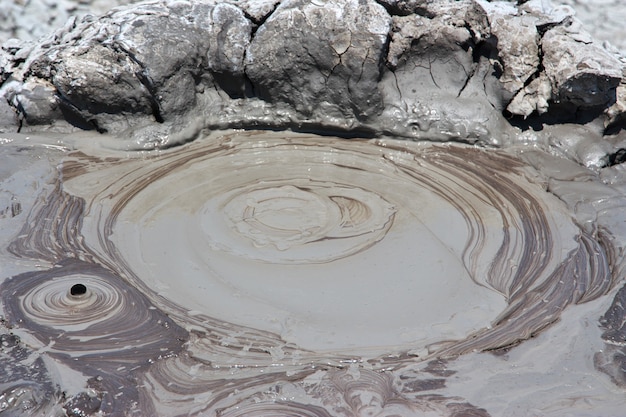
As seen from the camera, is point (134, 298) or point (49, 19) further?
point (49, 19)

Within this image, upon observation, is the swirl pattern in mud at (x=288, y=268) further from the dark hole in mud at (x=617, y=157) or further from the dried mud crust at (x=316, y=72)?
the dark hole in mud at (x=617, y=157)

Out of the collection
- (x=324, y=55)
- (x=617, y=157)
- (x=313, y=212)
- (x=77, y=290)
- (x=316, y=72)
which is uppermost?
(x=324, y=55)

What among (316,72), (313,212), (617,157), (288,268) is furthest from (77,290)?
(617,157)

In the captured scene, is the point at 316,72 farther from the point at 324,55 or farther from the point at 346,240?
the point at 346,240

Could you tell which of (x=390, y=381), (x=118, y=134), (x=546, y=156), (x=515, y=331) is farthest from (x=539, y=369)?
(x=118, y=134)

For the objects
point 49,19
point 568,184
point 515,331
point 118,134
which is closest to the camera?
point 515,331

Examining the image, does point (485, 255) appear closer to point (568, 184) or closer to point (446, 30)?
point (568, 184)
